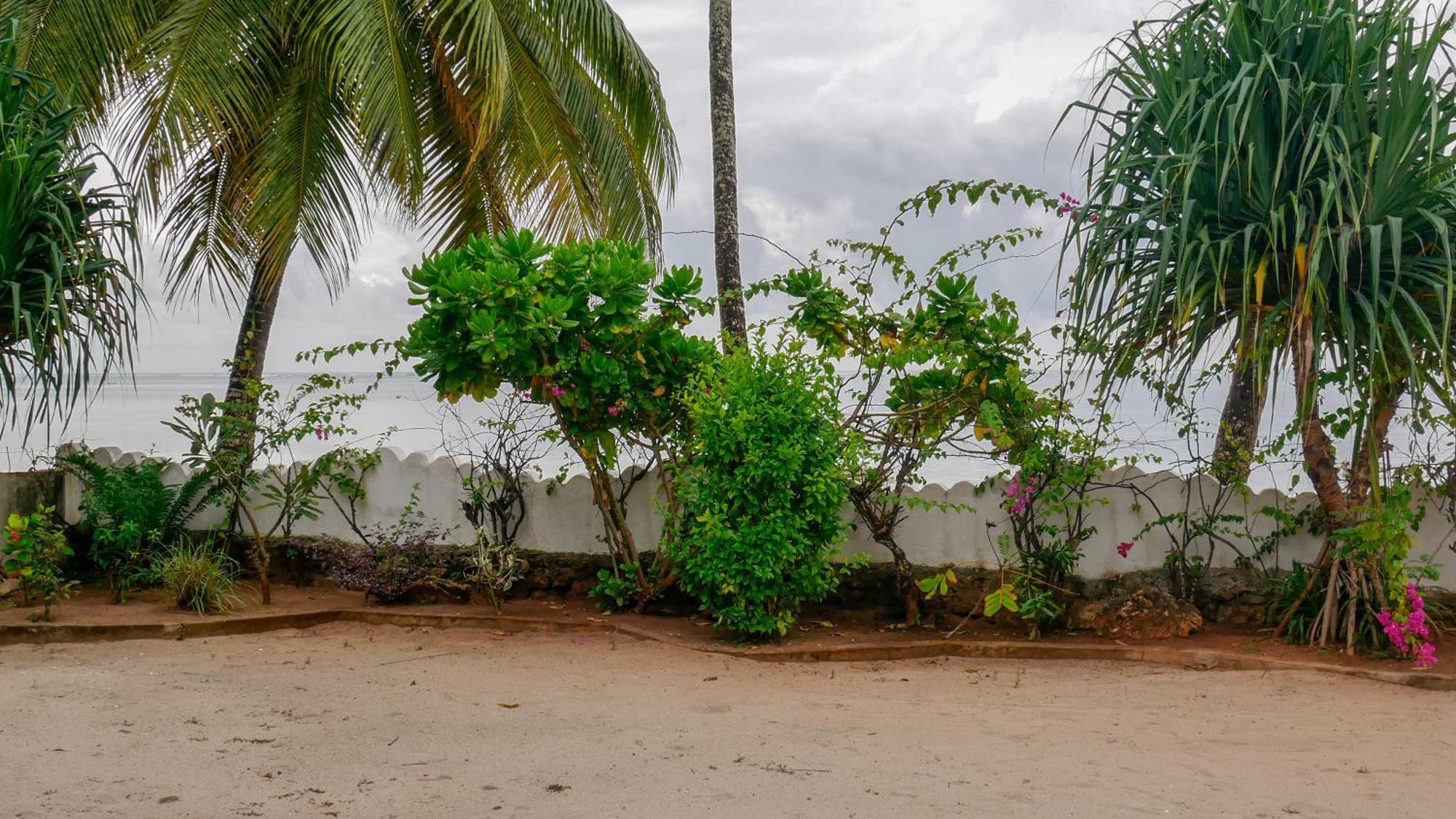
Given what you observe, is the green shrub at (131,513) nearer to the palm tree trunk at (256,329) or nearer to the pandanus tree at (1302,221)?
the palm tree trunk at (256,329)

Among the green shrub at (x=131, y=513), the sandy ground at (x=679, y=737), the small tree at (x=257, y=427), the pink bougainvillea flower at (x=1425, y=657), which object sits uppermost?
the small tree at (x=257, y=427)

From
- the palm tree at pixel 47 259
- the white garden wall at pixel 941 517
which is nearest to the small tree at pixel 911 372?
the white garden wall at pixel 941 517

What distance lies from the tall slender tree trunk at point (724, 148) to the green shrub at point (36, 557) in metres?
4.73

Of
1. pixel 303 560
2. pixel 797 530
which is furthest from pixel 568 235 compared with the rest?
pixel 797 530

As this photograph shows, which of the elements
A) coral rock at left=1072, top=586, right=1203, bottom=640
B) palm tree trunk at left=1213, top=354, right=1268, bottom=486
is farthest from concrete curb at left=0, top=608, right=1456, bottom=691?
palm tree trunk at left=1213, top=354, right=1268, bottom=486

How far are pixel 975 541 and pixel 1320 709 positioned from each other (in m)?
2.44

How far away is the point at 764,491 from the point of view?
22.8 ft

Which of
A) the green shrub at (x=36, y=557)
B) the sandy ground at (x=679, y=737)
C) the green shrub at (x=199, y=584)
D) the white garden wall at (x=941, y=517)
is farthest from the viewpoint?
the green shrub at (x=199, y=584)

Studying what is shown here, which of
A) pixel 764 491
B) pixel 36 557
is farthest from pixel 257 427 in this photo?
pixel 764 491

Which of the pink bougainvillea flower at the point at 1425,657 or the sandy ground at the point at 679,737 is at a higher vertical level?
the pink bougainvillea flower at the point at 1425,657

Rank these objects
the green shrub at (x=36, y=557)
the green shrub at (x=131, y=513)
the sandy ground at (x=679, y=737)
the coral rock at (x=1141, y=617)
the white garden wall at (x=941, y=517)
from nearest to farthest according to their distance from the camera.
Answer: the sandy ground at (x=679, y=737), the coral rock at (x=1141, y=617), the white garden wall at (x=941, y=517), the green shrub at (x=36, y=557), the green shrub at (x=131, y=513)

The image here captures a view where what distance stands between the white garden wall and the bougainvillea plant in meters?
0.68

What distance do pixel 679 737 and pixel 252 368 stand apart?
6.07 m

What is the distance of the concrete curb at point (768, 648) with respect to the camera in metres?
6.38
